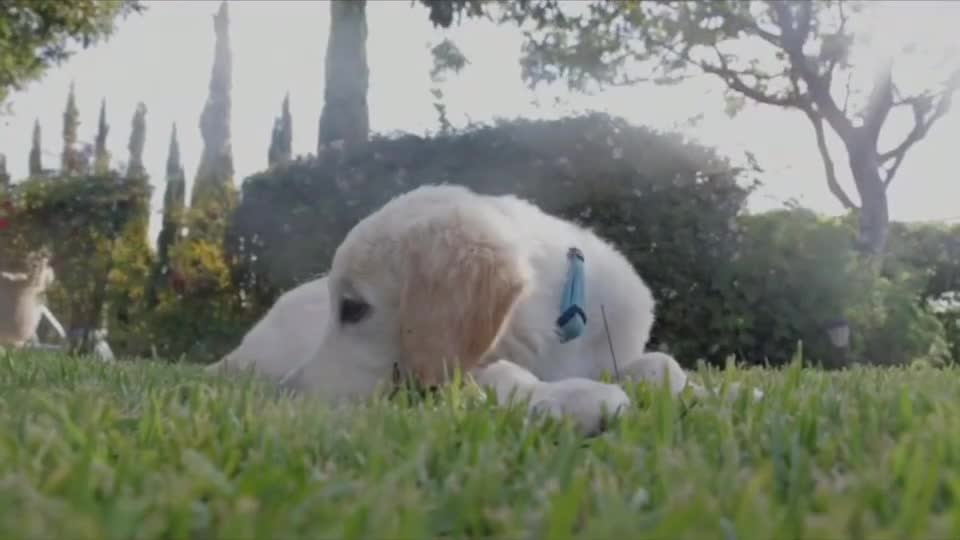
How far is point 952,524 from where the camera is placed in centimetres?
126

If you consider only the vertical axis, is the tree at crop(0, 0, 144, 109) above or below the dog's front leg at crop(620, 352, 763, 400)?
above

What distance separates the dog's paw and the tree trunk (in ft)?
43.3

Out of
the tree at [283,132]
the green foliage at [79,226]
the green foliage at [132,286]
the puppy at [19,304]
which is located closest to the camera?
the green foliage at [132,286]

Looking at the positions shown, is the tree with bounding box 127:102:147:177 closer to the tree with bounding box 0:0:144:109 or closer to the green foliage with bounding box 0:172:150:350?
the green foliage with bounding box 0:172:150:350

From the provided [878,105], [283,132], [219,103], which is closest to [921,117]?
[878,105]

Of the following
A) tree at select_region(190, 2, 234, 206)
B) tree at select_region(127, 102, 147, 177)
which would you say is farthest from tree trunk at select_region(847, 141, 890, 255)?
tree at select_region(127, 102, 147, 177)

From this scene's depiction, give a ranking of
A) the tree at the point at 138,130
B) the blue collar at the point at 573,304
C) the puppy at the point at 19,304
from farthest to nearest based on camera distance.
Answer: the tree at the point at 138,130 → the puppy at the point at 19,304 → the blue collar at the point at 573,304

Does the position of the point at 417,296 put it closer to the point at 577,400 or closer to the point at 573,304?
the point at 573,304

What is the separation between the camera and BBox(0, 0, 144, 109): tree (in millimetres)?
10156

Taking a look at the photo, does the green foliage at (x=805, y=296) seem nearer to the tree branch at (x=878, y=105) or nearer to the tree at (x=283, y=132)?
the tree branch at (x=878, y=105)

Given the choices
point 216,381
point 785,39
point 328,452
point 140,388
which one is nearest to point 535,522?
point 328,452

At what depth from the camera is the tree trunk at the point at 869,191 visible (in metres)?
15.9

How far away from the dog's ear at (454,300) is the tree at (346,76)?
10766 millimetres

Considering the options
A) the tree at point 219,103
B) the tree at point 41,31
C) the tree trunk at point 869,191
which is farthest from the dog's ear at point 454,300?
the tree at point 219,103
